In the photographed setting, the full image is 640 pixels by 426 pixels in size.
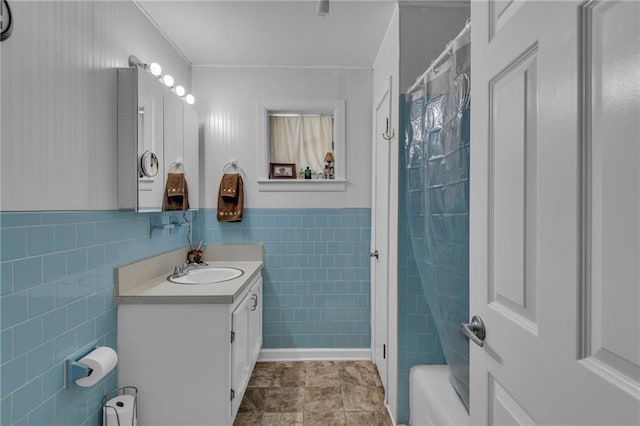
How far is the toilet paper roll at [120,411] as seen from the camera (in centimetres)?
161

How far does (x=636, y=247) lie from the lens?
49 centimetres

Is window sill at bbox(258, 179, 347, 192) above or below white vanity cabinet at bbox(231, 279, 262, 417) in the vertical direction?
above

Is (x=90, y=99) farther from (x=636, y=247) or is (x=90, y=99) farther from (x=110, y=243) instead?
(x=636, y=247)

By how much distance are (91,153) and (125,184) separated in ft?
0.79

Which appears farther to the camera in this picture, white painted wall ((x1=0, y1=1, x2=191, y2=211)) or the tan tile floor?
the tan tile floor

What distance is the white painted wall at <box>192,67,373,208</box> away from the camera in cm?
285

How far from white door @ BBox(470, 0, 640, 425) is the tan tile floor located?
1.50 meters

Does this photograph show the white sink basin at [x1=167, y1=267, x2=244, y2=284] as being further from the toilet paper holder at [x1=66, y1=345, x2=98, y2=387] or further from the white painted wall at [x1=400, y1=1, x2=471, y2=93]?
the white painted wall at [x1=400, y1=1, x2=471, y2=93]

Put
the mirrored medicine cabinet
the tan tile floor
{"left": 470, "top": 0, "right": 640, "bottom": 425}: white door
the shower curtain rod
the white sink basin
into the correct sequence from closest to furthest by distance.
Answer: {"left": 470, "top": 0, "right": 640, "bottom": 425}: white door → the shower curtain rod → the mirrored medicine cabinet → the tan tile floor → the white sink basin

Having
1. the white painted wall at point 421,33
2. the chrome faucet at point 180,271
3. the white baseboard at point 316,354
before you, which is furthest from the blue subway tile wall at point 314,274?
the white painted wall at point 421,33

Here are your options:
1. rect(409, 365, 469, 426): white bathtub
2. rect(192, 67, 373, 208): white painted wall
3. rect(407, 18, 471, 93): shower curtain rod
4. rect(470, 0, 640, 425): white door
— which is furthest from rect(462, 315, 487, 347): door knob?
rect(192, 67, 373, 208): white painted wall

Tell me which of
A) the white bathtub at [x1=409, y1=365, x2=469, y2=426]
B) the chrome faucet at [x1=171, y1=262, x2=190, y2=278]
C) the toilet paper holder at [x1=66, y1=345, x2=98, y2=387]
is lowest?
the white bathtub at [x1=409, y1=365, x2=469, y2=426]

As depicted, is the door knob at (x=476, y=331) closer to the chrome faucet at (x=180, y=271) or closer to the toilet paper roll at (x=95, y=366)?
the toilet paper roll at (x=95, y=366)

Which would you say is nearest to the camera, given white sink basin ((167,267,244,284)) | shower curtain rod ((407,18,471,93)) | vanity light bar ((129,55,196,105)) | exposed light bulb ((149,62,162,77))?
shower curtain rod ((407,18,471,93))
